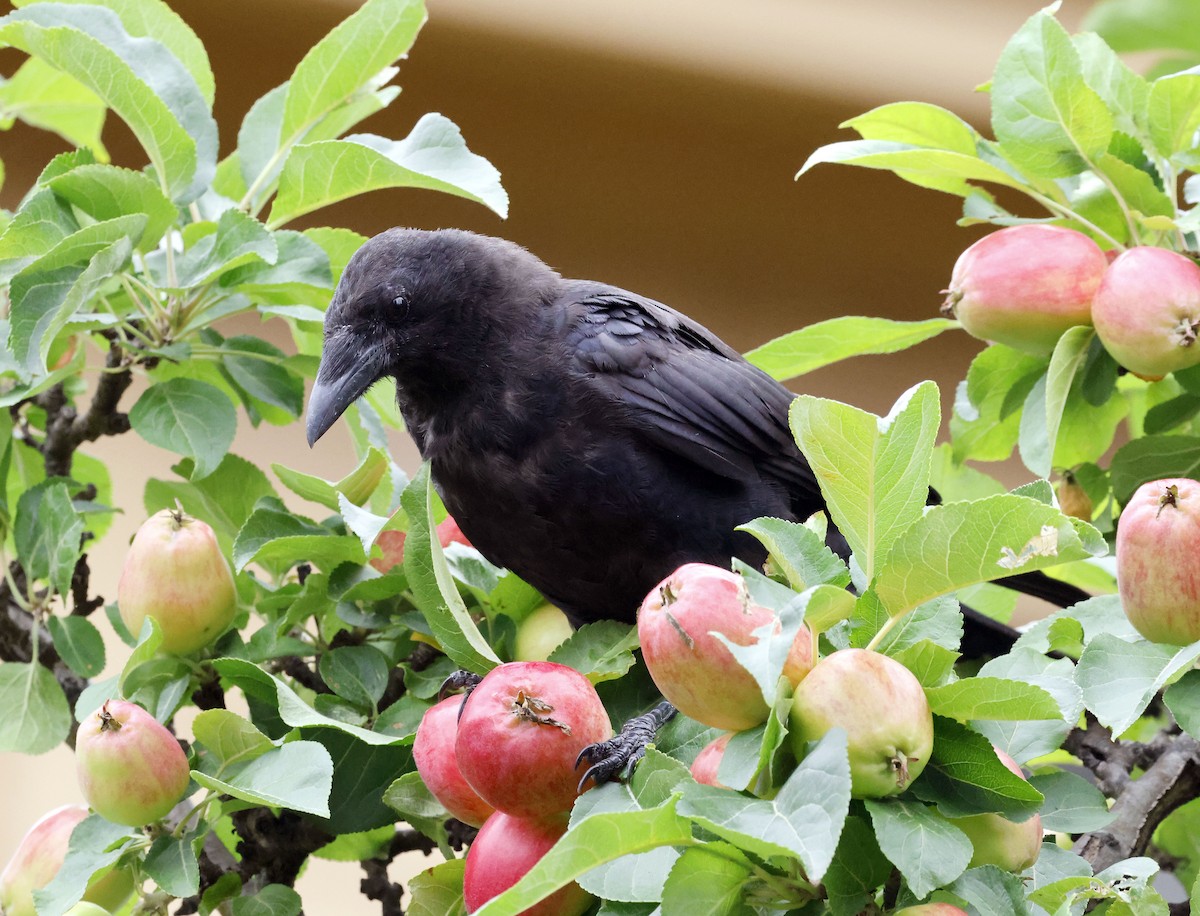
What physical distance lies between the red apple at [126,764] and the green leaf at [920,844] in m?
0.42

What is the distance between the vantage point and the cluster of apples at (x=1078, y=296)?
0.91 metres

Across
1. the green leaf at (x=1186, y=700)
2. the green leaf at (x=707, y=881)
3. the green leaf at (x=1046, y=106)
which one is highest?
the green leaf at (x=1046, y=106)

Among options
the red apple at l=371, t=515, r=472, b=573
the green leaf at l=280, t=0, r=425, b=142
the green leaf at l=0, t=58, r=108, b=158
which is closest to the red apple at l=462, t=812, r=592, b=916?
the red apple at l=371, t=515, r=472, b=573

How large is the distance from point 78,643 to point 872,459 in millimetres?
684

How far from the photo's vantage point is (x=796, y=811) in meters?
0.57

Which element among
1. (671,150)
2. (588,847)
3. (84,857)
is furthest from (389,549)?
(671,150)

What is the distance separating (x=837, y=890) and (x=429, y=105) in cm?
195

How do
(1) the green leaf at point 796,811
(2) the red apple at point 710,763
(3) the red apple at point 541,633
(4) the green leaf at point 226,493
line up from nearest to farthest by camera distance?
(1) the green leaf at point 796,811, (2) the red apple at point 710,763, (3) the red apple at point 541,633, (4) the green leaf at point 226,493

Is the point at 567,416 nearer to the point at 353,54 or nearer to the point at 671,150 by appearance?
the point at 353,54

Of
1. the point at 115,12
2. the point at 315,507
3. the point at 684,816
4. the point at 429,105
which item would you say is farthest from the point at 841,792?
the point at 429,105

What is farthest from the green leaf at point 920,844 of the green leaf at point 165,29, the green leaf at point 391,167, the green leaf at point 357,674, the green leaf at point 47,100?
the green leaf at point 47,100

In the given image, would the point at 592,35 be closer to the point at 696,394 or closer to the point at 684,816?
the point at 696,394

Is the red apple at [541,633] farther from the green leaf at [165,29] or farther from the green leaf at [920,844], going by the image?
the green leaf at [165,29]

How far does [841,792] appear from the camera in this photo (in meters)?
0.56
